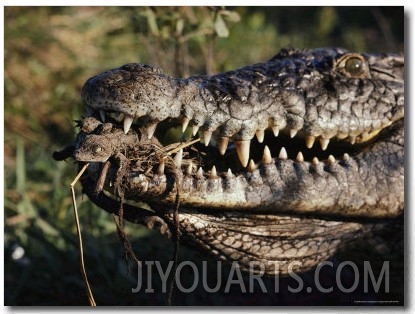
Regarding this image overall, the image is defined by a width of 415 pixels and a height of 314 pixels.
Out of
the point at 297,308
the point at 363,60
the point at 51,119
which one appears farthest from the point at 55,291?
the point at 51,119

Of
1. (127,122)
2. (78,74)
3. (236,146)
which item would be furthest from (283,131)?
(78,74)

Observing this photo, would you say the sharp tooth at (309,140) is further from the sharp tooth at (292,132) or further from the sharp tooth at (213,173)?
the sharp tooth at (213,173)

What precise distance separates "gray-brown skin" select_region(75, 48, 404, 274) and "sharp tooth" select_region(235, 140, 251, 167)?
0.04 feet

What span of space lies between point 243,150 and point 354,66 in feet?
2.87

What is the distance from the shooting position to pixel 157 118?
2.67 m

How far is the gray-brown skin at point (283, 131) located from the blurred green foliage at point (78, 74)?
104 cm

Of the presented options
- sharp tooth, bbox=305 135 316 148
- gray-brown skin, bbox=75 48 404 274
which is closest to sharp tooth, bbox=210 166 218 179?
gray-brown skin, bbox=75 48 404 274

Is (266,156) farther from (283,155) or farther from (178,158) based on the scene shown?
(178,158)

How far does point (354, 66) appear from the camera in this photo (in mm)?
3461

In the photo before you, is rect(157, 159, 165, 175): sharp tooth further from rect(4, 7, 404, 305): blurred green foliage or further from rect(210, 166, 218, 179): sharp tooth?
rect(4, 7, 404, 305): blurred green foliage

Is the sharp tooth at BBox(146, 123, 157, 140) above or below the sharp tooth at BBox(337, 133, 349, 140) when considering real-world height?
below

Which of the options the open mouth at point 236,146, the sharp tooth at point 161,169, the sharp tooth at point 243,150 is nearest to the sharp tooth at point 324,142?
the open mouth at point 236,146

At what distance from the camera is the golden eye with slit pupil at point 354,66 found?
3441mm

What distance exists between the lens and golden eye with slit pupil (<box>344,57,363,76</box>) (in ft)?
11.3
